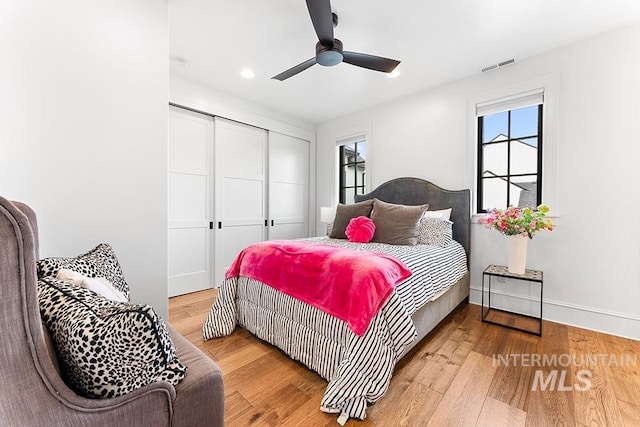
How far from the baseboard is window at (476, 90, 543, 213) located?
96cm

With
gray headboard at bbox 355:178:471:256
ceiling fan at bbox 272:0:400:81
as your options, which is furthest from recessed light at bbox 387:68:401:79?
gray headboard at bbox 355:178:471:256

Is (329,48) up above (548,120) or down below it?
above

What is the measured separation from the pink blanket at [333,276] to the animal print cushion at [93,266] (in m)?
0.93

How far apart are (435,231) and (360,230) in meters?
0.77

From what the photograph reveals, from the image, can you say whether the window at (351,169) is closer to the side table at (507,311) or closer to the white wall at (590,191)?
the white wall at (590,191)

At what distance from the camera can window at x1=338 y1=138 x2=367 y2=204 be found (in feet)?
14.4

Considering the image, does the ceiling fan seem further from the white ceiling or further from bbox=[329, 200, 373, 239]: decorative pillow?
bbox=[329, 200, 373, 239]: decorative pillow

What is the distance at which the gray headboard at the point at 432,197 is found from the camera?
3.04 metres

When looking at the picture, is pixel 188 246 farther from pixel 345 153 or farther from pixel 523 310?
pixel 523 310

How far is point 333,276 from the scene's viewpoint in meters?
1.69

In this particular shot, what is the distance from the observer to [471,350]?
2.06 m

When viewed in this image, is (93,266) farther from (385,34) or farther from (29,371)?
(385,34)

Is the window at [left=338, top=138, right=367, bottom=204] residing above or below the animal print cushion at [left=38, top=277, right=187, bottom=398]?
above

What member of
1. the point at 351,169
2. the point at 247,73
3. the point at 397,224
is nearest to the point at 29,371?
the point at 397,224
